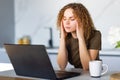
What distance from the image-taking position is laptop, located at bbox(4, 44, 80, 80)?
1.47 metres

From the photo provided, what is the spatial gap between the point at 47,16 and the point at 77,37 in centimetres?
196

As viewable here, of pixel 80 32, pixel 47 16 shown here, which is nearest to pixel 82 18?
pixel 80 32

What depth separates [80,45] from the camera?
6.40 feet

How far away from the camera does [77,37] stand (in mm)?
2012

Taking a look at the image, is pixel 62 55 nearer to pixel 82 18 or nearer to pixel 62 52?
pixel 62 52

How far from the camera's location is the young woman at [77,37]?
76.1 inches

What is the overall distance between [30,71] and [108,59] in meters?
1.59

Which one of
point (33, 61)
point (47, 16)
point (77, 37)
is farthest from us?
point (47, 16)

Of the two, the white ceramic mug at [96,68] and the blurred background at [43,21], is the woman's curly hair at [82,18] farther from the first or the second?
the blurred background at [43,21]

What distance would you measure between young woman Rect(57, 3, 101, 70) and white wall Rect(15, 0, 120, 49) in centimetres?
145

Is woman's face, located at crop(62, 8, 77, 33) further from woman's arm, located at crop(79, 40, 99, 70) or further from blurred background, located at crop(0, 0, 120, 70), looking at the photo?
blurred background, located at crop(0, 0, 120, 70)

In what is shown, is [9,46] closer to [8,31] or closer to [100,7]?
[100,7]

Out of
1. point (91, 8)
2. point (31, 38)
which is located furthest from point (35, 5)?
point (91, 8)

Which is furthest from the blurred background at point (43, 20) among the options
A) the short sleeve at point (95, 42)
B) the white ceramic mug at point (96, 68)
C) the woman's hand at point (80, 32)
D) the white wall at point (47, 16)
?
the white ceramic mug at point (96, 68)
